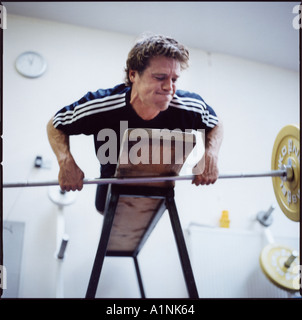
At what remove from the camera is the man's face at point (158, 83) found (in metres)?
1.04

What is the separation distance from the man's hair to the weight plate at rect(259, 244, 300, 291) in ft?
3.84

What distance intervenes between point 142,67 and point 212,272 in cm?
127

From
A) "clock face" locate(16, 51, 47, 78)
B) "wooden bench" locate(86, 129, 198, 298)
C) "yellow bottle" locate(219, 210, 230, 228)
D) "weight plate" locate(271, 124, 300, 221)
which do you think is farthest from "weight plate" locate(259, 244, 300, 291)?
"clock face" locate(16, 51, 47, 78)

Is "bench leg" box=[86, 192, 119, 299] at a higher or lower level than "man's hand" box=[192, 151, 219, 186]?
lower

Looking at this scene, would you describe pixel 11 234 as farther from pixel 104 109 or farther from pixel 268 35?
pixel 268 35

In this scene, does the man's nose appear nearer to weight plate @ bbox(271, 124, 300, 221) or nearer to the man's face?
the man's face

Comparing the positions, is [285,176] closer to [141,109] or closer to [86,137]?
[141,109]

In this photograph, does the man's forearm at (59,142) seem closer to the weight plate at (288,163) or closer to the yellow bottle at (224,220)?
the weight plate at (288,163)

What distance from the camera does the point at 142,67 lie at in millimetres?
1080

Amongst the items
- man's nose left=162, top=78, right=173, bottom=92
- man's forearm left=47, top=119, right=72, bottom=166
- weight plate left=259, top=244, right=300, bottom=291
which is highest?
man's nose left=162, top=78, right=173, bottom=92

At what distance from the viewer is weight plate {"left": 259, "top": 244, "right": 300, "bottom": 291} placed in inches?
67.4

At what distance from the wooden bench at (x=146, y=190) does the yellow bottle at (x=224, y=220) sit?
2.64ft

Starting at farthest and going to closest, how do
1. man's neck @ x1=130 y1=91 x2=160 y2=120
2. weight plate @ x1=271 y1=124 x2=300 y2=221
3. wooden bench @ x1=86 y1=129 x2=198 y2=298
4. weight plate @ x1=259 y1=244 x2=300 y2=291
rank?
weight plate @ x1=259 y1=244 x2=300 y2=291
weight plate @ x1=271 y1=124 x2=300 y2=221
man's neck @ x1=130 y1=91 x2=160 y2=120
wooden bench @ x1=86 y1=129 x2=198 y2=298

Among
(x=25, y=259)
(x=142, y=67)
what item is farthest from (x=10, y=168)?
(x=142, y=67)
